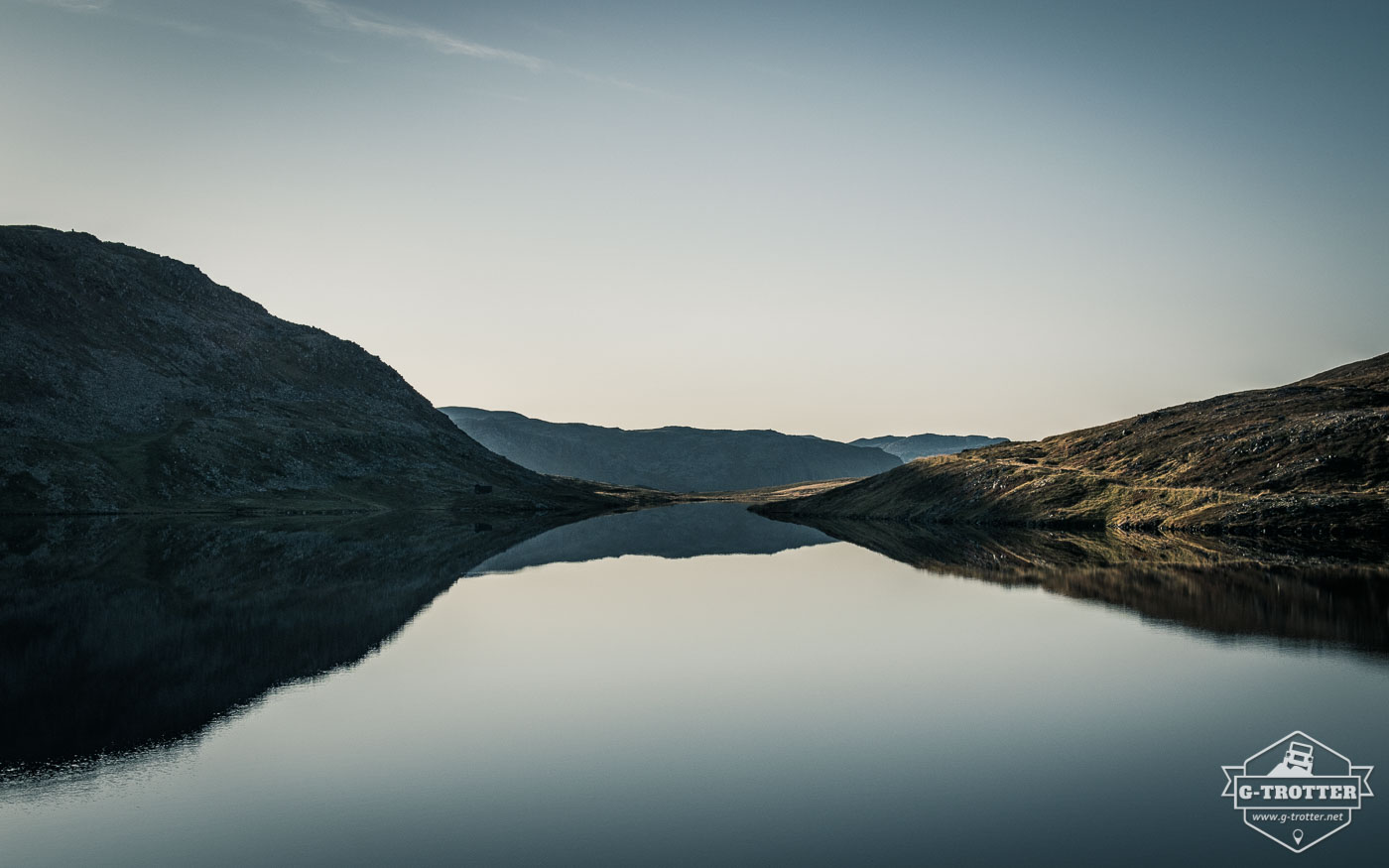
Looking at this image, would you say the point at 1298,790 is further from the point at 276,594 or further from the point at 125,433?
the point at 125,433

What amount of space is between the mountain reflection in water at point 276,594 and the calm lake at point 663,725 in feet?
1.03

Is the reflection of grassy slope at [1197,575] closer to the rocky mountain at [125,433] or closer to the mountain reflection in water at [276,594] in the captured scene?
the mountain reflection in water at [276,594]

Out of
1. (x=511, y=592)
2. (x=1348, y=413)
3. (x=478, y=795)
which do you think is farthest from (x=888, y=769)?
(x=1348, y=413)

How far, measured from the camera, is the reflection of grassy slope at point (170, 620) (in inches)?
1173

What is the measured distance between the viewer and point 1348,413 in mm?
115375

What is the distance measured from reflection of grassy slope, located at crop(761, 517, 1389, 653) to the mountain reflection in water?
19cm

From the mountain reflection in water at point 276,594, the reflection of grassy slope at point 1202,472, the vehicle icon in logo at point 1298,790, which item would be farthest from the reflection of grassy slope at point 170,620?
the reflection of grassy slope at point 1202,472

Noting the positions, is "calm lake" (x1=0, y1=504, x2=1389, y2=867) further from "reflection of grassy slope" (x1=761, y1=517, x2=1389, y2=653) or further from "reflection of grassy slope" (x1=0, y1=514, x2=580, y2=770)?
"reflection of grassy slope" (x1=761, y1=517, x2=1389, y2=653)

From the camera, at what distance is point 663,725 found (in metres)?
28.2

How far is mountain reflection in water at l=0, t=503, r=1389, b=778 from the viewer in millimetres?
31750

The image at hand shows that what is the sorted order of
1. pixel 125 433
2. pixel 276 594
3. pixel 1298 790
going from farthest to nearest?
pixel 125 433 → pixel 276 594 → pixel 1298 790

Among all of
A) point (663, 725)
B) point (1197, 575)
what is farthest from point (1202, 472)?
point (663, 725)

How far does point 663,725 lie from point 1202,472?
4450 inches

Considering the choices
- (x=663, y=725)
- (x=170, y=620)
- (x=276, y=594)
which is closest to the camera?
(x=663, y=725)
